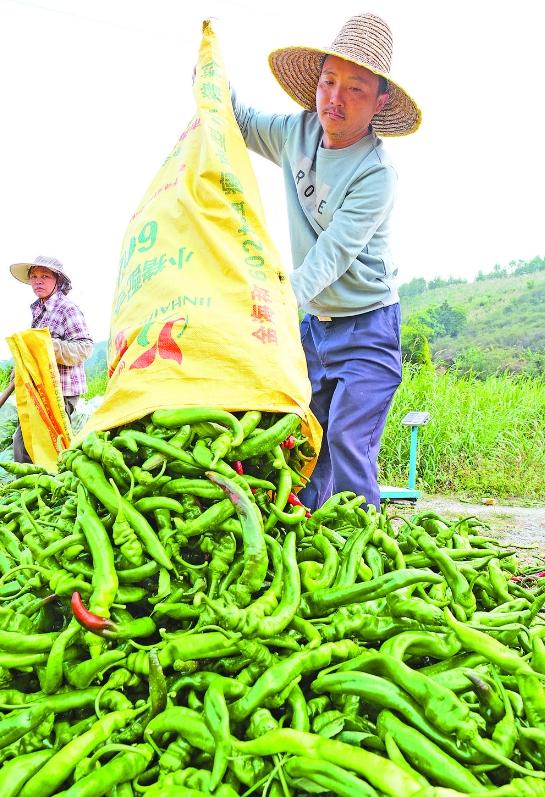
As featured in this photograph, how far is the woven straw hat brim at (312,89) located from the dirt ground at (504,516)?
101 inches

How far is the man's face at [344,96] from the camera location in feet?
9.43

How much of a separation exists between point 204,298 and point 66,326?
3965 millimetres

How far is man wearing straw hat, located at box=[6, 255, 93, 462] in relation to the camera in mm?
5629

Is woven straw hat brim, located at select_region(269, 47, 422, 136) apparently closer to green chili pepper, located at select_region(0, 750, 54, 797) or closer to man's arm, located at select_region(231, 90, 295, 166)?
man's arm, located at select_region(231, 90, 295, 166)

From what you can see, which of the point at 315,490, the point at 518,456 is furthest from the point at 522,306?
the point at 315,490

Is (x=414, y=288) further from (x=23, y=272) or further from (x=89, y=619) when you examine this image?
(x=89, y=619)

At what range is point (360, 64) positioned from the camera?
276 centimetres

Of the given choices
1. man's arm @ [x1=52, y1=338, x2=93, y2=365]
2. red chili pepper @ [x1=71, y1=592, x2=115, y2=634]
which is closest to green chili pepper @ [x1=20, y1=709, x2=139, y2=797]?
red chili pepper @ [x1=71, y1=592, x2=115, y2=634]

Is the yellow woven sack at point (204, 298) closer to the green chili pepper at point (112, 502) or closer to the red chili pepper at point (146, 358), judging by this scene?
the red chili pepper at point (146, 358)

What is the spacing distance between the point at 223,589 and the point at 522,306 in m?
21.5

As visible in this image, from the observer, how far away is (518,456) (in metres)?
8.01

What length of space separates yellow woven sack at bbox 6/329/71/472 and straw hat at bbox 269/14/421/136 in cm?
224

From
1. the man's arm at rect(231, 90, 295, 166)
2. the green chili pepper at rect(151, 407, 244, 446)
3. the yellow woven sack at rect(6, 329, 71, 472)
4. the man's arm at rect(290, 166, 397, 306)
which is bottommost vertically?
the yellow woven sack at rect(6, 329, 71, 472)

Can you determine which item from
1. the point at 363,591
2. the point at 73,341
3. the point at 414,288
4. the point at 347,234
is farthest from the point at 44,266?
the point at 414,288
